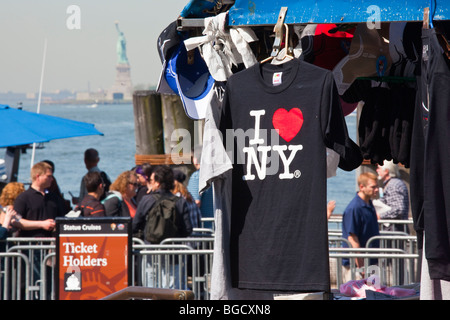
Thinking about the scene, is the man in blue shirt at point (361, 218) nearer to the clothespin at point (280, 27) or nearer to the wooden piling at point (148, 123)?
the clothespin at point (280, 27)

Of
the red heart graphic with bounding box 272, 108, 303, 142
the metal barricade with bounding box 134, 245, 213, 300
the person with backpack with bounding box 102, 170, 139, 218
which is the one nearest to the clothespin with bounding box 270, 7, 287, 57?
the red heart graphic with bounding box 272, 108, 303, 142

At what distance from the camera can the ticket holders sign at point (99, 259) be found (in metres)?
7.88

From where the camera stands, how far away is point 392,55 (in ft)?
16.4

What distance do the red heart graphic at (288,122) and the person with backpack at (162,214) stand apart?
14.9 ft

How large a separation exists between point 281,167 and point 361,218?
4.89 metres

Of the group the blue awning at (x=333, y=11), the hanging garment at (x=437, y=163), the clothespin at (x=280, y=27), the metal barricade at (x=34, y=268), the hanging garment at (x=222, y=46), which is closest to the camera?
the hanging garment at (x=437, y=163)

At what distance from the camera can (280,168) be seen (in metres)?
4.66

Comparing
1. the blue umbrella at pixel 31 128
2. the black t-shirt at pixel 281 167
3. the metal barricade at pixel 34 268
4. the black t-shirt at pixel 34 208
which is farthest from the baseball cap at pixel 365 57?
the blue umbrella at pixel 31 128

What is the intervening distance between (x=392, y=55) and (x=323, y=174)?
3.28 feet

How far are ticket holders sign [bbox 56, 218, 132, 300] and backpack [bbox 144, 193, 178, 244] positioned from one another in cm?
119

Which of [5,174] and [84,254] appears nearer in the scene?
[84,254]

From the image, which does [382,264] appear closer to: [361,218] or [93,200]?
[361,218]
